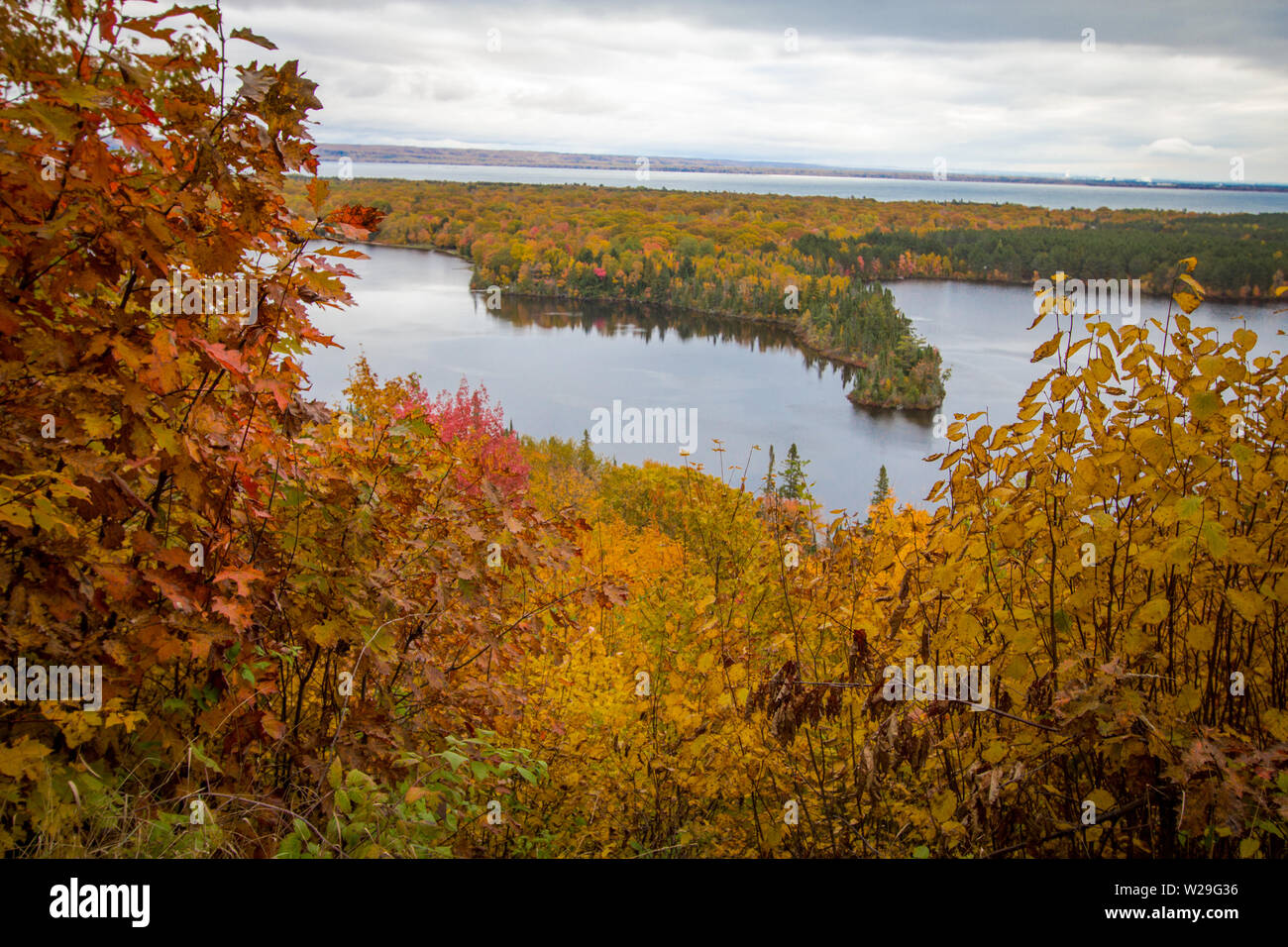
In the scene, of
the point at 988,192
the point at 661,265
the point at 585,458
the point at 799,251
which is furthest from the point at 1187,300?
the point at 988,192

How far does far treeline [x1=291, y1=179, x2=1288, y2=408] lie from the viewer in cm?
6981

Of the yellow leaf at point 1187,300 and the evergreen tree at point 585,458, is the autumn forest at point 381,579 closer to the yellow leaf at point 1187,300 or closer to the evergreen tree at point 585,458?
the yellow leaf at point 1187,300

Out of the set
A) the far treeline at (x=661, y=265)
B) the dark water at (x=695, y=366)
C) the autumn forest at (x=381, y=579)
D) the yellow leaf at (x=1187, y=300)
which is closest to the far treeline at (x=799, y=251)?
the far treeline at (x=661, y=265)

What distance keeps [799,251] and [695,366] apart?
5131 centimetres

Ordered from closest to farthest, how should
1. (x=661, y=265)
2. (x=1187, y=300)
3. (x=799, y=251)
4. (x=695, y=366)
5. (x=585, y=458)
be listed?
1. (x=1187, y=300)
2. (x=585, y=458)
3. (x=695, y=366)
4. (x=661, y=265)
5. (x=799, y=251)

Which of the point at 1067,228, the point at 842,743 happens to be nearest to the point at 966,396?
the point at 1067,228

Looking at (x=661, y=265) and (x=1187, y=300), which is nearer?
(x=1187, y=300)

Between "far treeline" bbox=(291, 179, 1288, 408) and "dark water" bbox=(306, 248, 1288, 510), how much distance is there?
9.89 ft

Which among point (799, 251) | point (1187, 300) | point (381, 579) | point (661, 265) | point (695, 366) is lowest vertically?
point (381, 579)

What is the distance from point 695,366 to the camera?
76.5 meters

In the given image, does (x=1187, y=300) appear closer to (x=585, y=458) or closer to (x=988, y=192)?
(x=585, y=458)

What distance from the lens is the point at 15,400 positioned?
87.2 inches

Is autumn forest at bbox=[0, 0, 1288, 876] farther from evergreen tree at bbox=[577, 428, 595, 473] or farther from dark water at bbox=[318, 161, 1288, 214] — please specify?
evergreen tree at bbox=[577, 428, 595, 473]
